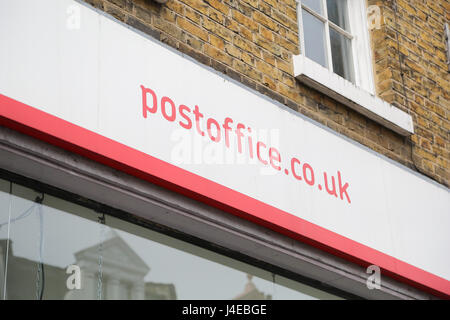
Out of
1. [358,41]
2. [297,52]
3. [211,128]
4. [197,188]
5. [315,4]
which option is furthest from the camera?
[358,41]

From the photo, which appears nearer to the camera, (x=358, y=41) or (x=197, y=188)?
(x=197, y=188)

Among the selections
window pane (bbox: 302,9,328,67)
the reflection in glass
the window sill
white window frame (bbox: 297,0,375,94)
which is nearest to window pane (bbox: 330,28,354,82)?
white window frame (bbox: 297,0,375,94)

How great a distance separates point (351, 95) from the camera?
20.8 ft

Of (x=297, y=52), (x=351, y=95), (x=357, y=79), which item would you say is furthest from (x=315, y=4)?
(x=351, y=95)

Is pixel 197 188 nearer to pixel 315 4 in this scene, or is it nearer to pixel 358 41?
pixel 315 4

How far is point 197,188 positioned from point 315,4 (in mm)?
2622

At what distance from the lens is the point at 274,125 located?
5566 mm

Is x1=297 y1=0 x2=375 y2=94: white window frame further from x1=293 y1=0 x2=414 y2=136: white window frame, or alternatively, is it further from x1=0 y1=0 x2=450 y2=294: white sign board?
x1=0 y1=0 x2=450 y2=294: white sign board

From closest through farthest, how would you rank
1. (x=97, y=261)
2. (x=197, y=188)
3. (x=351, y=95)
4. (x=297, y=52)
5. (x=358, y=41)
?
(x=97, y=261) → (x=197, y=188) → (x=297, y=52) → (x=351, y=95) → (x=358, y=41)

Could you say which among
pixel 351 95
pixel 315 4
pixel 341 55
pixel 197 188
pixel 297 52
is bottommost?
pixel 197 188

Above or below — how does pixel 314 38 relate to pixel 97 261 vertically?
above
